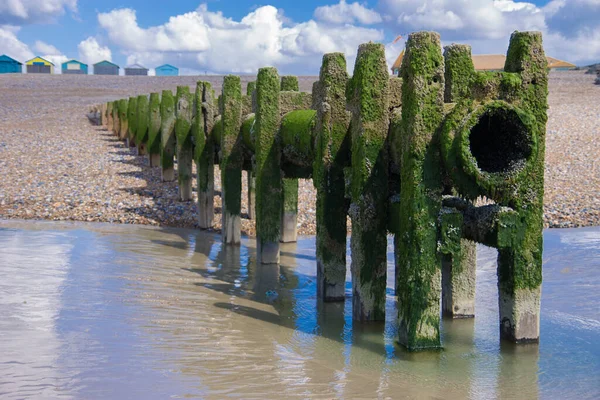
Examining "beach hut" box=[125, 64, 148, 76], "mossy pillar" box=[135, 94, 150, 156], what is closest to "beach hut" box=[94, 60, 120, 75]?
"beach hut" box=[125, 64, 148, 76]

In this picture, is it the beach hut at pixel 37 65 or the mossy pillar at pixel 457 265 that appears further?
the beach hut at pixel 37 65

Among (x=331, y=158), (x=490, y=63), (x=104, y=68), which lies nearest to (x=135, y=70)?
(x=104, y=68)

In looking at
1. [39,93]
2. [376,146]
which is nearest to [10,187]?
[376,146]

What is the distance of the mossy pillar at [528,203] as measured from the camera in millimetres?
6266

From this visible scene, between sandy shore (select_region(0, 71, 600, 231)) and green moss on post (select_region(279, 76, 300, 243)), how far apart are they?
37.5 inches

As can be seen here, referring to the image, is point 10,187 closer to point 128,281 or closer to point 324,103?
point 128,281

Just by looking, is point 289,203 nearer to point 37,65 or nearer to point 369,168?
point 369,168

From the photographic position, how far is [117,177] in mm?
18531

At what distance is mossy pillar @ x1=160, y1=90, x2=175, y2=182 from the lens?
55.7 ft

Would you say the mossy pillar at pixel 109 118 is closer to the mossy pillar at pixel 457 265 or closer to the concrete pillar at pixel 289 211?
the concrete pillar at pixel 289 211

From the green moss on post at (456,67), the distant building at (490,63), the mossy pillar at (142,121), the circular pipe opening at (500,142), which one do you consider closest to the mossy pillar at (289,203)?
the green moss on post at (456,67)

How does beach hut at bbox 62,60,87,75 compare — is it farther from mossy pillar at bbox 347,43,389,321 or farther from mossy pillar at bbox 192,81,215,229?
mossy pillar at bbox 347,43,389,321

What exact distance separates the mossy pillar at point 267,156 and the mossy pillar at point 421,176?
13.2ft

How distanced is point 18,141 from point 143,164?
268 inches
